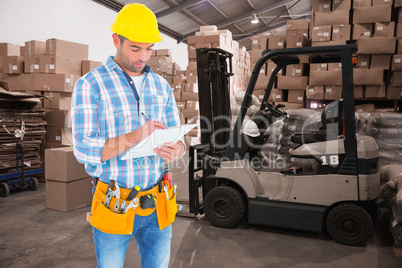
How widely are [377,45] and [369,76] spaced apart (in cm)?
53

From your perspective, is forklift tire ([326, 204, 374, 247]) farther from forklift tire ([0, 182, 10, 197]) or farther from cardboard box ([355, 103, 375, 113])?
forklift tire ([0, 182, 10, 197])

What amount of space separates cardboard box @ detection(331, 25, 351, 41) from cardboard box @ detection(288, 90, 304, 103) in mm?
1156

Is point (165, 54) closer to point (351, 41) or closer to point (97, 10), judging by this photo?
point (97, 10)

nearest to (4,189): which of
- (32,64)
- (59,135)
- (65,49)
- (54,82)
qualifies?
(59,135)

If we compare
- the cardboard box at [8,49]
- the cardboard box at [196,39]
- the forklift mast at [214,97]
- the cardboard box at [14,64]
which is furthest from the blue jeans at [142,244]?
the cardboard box at [196,39]

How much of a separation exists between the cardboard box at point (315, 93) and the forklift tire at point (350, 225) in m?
3.07

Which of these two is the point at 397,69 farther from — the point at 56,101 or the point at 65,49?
the point at 56,101

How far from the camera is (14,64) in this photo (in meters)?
6.69

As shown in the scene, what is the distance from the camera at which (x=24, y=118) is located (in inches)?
228

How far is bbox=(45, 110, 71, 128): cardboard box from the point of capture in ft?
20.4

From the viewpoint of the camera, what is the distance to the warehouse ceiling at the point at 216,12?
1190 cm

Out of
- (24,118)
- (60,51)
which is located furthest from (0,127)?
(60,51)

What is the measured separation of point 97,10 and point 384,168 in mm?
9270

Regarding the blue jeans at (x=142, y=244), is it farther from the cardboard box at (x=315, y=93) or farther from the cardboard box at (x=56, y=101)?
the cardboard box at (x=56, y=101)
